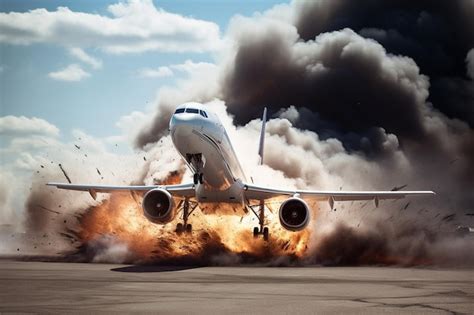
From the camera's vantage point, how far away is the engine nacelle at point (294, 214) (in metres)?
40.9

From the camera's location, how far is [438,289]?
2297 cm

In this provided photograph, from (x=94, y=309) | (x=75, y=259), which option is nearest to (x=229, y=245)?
(x=75, y=259)

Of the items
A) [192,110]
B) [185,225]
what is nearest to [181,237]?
[185,225]

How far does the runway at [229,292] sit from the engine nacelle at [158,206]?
31.6ft

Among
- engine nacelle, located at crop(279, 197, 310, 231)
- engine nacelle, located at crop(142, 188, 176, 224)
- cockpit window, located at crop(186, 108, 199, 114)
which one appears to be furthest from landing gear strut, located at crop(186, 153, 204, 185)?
engine nacelle, located at crop(279, 197, 310, 231)

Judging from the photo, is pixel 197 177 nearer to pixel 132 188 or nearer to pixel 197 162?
pixel 197 162

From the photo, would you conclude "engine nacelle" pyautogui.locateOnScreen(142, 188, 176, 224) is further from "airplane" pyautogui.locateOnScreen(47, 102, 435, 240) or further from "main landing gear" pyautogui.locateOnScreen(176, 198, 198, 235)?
"main landing gear" pyautogui.locateOnScreen(176, 198, 198, 235)

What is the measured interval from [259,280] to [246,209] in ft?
58.0

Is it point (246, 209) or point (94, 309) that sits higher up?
point (246, 209)

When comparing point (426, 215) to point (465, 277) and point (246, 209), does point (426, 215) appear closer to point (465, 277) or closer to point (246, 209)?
point (246, 209)

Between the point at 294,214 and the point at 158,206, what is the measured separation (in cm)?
763

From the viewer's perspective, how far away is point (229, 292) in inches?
851

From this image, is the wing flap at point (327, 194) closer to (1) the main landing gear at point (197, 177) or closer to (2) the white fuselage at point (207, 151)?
(2) the white fuselage at point (207, 151)

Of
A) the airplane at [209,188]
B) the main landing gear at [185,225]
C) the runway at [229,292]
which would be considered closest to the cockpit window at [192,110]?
the airplane at [209,188]
